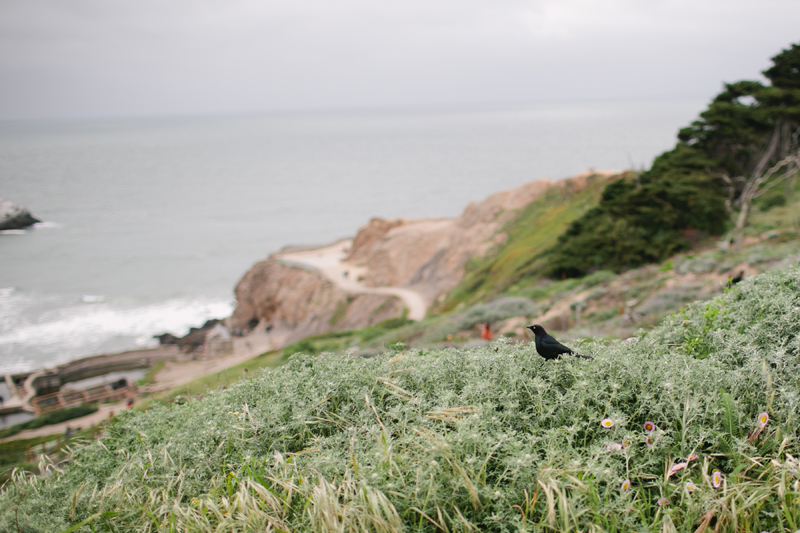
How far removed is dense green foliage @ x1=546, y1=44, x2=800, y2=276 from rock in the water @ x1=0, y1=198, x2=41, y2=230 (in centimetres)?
9449

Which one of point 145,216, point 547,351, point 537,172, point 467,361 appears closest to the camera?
point 547,351

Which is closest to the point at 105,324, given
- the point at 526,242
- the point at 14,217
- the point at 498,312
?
the point at 526,242

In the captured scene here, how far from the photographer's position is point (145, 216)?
94.1 meters

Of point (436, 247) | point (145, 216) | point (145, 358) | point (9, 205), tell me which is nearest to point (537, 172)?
point (436, 247)

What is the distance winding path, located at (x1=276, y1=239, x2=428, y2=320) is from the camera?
3747cm

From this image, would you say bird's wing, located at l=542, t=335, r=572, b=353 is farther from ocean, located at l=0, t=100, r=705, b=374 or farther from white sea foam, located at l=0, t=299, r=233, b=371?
white sea foam, located at l=0, t=299, r=233, b=371

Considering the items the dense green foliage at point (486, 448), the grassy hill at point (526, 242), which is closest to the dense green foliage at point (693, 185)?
the grassy hill at point (526, 242)

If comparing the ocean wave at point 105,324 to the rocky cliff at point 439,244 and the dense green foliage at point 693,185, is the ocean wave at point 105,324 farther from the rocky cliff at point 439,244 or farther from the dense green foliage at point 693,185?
the dense green foliage at point 693,185

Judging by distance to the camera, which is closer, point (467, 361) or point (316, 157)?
point (467, 361)

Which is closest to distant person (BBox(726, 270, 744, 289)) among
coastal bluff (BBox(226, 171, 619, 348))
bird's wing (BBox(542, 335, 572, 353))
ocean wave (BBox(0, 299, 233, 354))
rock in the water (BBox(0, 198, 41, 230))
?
bird's wing (BBox(542, 335, 572, 353))

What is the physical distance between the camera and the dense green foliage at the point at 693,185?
23891 millimetres

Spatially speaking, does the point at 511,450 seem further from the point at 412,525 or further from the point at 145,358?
the point at 145,358

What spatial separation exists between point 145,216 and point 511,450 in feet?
344

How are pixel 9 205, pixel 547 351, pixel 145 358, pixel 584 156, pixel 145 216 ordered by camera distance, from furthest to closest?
pixel 584 156, pixel 145 216, pixel 9 205, pixel 145 358, pixel 547 351
